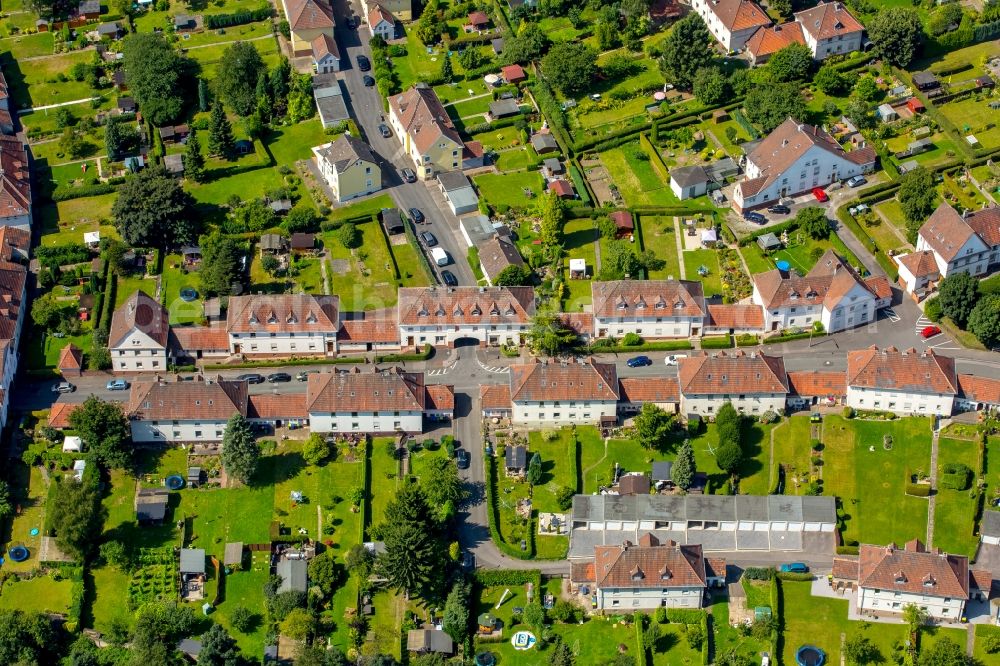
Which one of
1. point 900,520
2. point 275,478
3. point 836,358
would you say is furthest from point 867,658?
point 275,478

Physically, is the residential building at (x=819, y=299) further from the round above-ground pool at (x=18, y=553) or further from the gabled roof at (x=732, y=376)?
the round above-ground pool at (x=18, y=553)

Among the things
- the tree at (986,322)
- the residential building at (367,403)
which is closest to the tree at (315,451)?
the residential building at (367,403)

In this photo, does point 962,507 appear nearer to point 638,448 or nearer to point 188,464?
point 638,448

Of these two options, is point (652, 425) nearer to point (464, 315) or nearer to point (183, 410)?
point (464, 315)

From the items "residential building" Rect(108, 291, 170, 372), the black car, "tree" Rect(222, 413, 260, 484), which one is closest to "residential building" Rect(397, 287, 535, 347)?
the black car

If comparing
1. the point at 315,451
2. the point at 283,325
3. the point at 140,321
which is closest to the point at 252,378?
the point at 283,325
